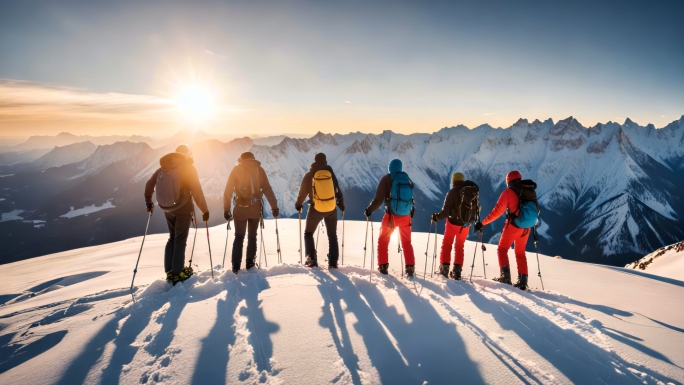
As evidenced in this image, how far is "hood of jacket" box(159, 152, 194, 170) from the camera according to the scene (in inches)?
287

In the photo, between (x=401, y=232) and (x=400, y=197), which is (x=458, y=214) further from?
(x=400, y=197)

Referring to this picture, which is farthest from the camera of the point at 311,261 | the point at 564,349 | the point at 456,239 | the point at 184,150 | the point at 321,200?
the point at 456,239

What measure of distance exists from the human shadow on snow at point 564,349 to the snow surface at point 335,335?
2 centimetres

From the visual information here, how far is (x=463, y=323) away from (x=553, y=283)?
810cm

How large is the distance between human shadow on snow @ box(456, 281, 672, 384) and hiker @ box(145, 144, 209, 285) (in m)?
7.24

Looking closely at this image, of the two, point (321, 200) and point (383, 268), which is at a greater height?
point (321, 200)

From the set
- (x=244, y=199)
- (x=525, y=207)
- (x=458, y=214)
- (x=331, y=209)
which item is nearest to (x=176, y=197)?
(x=244, y=199)

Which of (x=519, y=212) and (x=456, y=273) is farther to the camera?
(x=456, y=273)

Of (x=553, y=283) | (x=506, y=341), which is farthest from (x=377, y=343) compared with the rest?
(x=553, y=283)

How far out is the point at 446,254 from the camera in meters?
9.38

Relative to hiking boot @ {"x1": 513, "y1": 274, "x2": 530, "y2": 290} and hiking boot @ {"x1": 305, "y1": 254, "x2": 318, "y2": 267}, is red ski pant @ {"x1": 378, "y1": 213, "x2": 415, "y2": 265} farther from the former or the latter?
hiking boot @ {"x1": 513, "y1": 274, "x2": 530, "y2": 290}

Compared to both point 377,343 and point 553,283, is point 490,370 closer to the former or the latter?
point 377,343

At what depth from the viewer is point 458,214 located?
8.92 m

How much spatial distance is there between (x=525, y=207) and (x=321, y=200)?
5.95m
